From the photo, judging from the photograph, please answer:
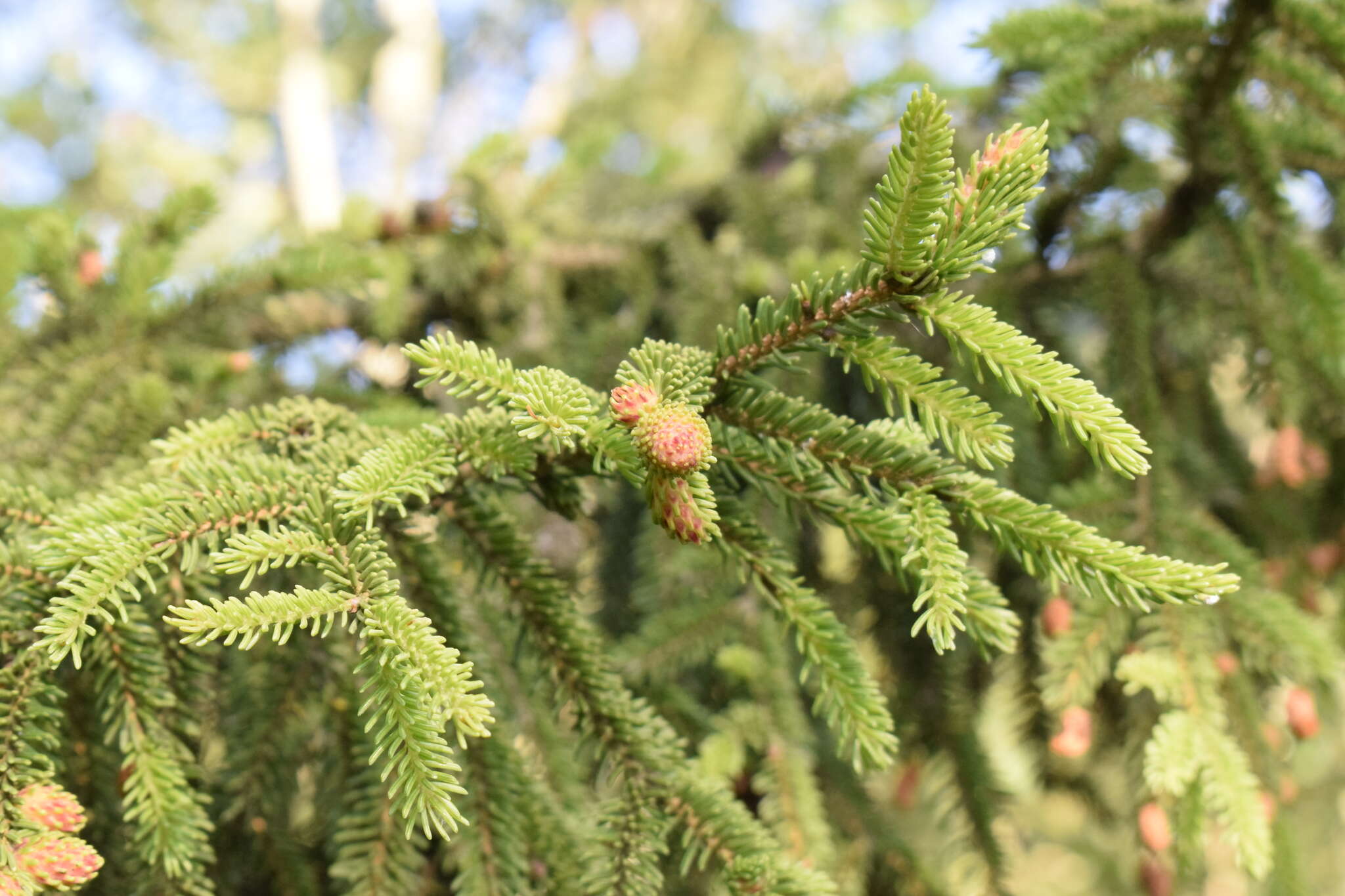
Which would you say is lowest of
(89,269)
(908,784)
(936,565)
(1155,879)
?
(1155,879)

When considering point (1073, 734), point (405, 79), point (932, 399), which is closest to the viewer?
point (932, 399)

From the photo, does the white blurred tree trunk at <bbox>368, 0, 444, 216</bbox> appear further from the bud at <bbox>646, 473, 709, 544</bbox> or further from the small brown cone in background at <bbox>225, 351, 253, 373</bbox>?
the bud at <bbox>646, 473, 709, 544</bbox>

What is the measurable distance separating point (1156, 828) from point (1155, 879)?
0.30 meters

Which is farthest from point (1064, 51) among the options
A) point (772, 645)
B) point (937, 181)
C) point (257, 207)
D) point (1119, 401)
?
point (257, 207)

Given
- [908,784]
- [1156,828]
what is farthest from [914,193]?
[908,784]

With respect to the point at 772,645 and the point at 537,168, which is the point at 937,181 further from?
the point at 537,168

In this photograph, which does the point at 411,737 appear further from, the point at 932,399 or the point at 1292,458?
the point at 1292,458

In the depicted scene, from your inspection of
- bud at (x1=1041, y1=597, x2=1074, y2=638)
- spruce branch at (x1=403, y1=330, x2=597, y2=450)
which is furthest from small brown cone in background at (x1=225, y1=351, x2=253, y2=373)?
bud at (x1=1041, y1=597, x2=1074, y2=638)

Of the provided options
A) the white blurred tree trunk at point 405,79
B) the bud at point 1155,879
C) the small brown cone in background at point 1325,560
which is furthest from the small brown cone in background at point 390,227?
the white blurred tree trunk at point 405,79

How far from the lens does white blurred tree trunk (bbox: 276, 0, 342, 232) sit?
4598 millimetres

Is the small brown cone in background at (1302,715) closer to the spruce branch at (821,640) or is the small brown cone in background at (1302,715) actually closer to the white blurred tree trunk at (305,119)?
the spruce branch at (821,640)

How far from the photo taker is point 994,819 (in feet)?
3.74

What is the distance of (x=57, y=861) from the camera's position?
0.46 metres

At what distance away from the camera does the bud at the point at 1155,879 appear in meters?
1.06
